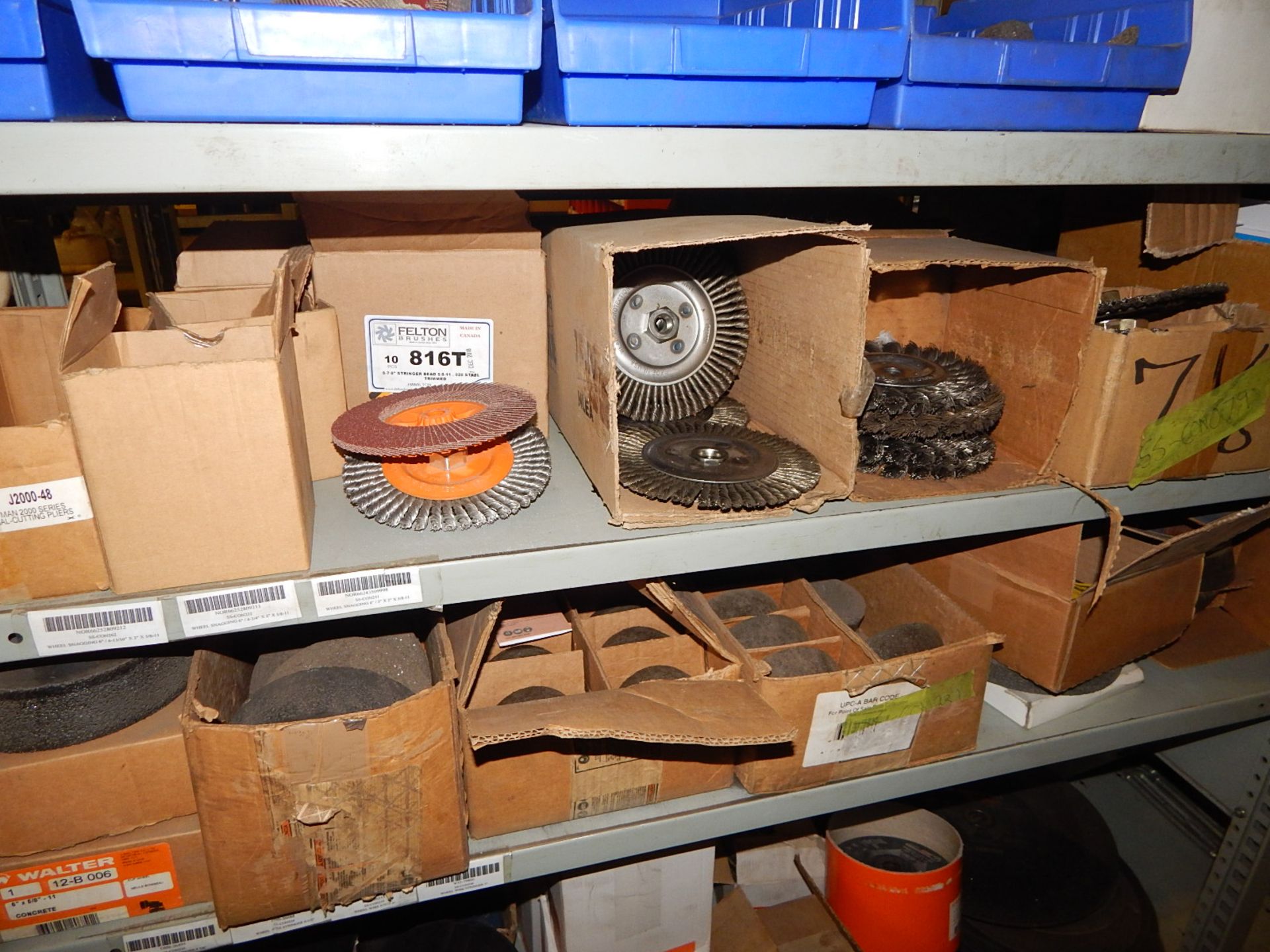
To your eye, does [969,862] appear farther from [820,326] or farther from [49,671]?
[49,671]

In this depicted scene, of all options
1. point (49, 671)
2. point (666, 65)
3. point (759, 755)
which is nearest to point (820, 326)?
point (666, 65)

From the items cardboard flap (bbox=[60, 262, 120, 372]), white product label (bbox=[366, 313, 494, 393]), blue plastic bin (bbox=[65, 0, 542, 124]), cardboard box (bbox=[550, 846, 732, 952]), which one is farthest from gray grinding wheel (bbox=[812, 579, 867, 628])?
cardboard flap (bbox=[60, 262, 120, 372])

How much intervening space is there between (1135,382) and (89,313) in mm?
1217

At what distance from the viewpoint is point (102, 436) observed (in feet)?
2.35

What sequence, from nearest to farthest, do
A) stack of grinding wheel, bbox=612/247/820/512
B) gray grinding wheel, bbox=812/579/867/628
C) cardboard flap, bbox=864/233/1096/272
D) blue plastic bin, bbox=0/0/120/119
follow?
blue plastic bin, bbox=0/0/120/119 < cardboard flap, bbox=864/233/1096/272 < stack of grinding wheel, bbox=612/247/820/512 < gray grinding wheel, bbox=812/579/867/628

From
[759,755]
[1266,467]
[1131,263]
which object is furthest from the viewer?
[1131,263]

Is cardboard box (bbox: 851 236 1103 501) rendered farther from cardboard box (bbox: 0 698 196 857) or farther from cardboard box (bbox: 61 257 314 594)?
cardboard box (bbox: 0 698 196 857)

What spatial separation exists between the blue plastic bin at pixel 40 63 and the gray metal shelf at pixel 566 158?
1.0 inches

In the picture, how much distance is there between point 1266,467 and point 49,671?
5.54ft

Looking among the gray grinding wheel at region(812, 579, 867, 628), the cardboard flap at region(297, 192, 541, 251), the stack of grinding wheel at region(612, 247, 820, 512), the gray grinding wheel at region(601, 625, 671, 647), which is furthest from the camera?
the gray grinding wheel at region(812, 579, 867, 628)

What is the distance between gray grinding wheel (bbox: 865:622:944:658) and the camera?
3.98 feet

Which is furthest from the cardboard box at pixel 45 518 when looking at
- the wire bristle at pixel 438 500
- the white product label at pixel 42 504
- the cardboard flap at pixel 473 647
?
the cardboard flap at pixel 473 647

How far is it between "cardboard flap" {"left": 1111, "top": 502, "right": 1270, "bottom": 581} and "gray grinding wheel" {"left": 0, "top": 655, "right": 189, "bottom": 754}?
1.33m

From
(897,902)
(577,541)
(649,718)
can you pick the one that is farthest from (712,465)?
(897,902)
